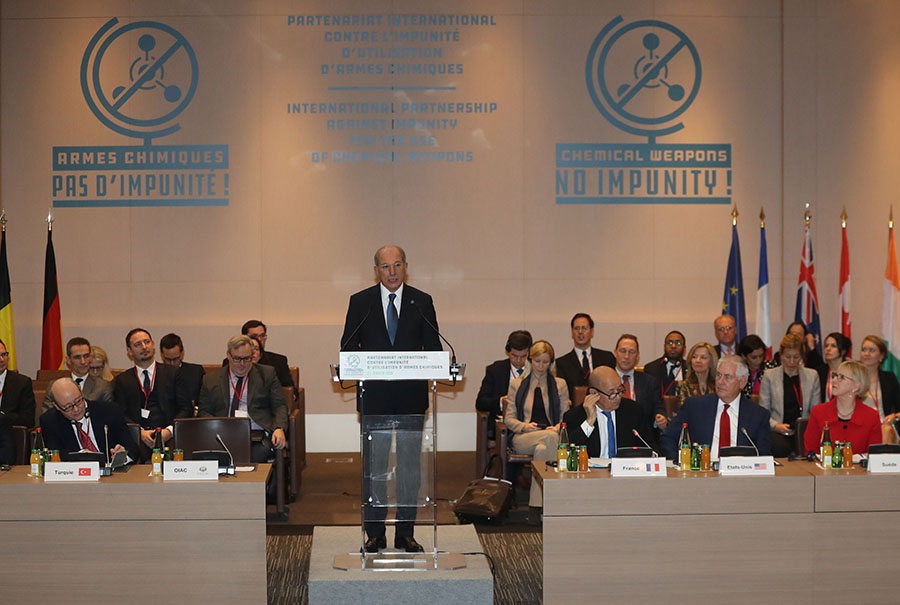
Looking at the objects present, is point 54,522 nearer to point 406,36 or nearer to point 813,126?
point 406,36

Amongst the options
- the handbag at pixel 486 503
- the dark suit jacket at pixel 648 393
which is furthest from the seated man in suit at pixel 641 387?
the handbag at pixel 486 503

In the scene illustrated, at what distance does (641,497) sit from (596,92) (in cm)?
559

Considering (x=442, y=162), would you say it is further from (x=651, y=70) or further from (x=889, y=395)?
(x=889, y=395)

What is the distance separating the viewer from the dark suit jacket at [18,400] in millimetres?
5957

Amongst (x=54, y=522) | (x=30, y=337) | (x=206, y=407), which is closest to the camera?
(x=54, y=522)

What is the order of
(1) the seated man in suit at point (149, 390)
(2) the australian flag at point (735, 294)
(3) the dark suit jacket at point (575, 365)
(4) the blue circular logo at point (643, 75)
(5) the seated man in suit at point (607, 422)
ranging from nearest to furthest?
(5) the seated man in suit at point (607, 422)
(1) the seated man in suit at point (149, 390)
(3) the dark suit jacket at point (575, 365)
(2) the australian flag at point (735, 294)
(4) the blue circular logo at point (643, 75)

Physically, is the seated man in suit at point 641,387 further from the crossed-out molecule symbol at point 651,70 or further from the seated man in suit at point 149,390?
the crossed-out molecule symbol at point 651,70

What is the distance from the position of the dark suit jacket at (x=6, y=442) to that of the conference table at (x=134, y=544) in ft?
3.53

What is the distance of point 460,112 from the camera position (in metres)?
8.63

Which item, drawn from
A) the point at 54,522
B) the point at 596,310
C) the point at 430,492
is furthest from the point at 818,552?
the point at 596,310

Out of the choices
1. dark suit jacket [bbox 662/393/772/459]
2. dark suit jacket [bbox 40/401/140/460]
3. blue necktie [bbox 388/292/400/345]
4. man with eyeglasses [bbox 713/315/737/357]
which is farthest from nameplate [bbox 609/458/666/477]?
man with eyeglasses [bbox 713/315/737/357]

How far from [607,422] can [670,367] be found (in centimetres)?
229


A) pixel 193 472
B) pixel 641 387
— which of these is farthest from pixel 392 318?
pixel 641 387

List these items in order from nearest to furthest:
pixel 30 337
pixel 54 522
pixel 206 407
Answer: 1. pixel 54 522
2. pixel 206 407
3. pixel 30 337
